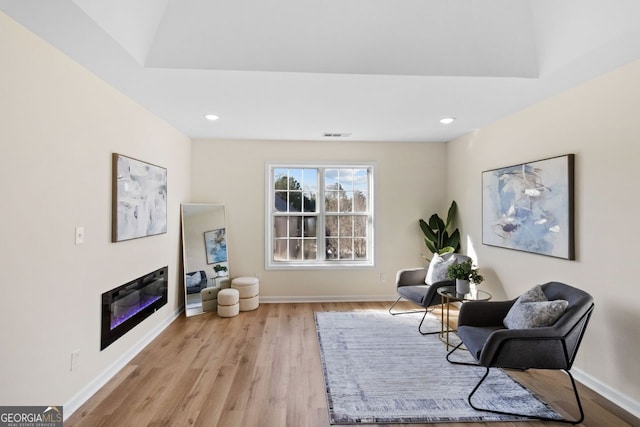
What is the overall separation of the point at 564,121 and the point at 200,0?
2.98m

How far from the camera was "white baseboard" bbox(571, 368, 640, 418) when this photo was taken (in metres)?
2.07

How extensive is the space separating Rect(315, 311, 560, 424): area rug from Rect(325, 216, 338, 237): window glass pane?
162 centimetres

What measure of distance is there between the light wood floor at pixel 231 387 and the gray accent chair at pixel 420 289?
40.6 inches

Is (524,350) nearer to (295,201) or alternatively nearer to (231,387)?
(231,387)

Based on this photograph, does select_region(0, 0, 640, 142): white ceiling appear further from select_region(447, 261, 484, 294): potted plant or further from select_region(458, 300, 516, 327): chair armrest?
select_region(458, 300, 516, 327): chair armrest

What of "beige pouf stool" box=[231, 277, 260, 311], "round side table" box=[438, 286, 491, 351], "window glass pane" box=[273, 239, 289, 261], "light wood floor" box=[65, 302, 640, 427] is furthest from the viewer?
"window glass pane" box=[273, 239, 289, 261]

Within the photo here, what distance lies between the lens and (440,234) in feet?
14.7

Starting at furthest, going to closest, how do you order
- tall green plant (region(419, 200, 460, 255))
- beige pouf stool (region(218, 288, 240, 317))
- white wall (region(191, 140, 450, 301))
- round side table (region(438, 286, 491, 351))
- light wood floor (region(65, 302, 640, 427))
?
1. white wall (region(191, 140, 450, 301))
2. tall green plant (region(419, 200, 460, 255))
3. beige pouf stool (region(218, 288, 240, 317))
4. round side table (region(438, 286, 491, 351))
5. light wood floor (region(65, 302, 640, 427))

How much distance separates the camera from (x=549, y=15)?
81.4 inches

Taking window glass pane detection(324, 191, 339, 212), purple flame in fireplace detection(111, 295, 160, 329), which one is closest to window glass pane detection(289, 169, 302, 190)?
window glass pane detection(324, 191, 339, 212)

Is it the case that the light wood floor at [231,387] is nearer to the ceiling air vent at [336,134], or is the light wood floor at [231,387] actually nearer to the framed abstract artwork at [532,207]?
the framed abstract artwork at [532,207]

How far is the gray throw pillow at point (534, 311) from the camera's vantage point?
215 centimetres

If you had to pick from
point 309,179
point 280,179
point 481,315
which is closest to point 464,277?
point 481,315

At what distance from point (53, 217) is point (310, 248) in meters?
3.25
